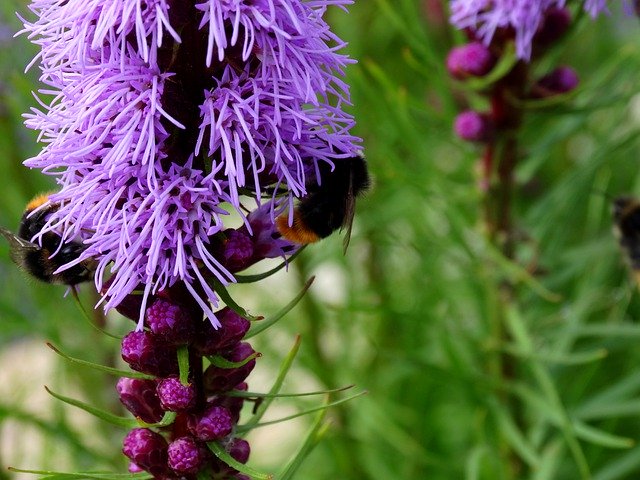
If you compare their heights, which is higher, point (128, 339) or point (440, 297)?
point (128, 339)

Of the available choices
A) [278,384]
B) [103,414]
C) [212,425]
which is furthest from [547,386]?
[103,414]

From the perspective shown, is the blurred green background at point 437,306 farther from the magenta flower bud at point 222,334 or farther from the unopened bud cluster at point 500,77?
the magenta flower bud at point 222,334

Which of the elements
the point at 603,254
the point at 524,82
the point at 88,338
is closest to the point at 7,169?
the point at 88,338

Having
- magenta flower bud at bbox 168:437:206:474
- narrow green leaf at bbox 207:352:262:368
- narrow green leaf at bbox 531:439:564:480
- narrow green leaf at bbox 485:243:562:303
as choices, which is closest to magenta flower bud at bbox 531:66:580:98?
narrow green leaf at bbox 485:243:562:303

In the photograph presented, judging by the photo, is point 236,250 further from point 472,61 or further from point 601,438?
point 601,438

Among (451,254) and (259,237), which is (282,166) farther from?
(451,254)

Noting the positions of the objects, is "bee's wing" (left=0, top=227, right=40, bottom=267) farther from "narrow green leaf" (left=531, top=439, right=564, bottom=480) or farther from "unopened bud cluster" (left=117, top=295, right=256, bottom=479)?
"narrow green leaf" (left=531, top=439, right=564, bottom=480)

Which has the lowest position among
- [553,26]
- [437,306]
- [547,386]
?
[437,306]
